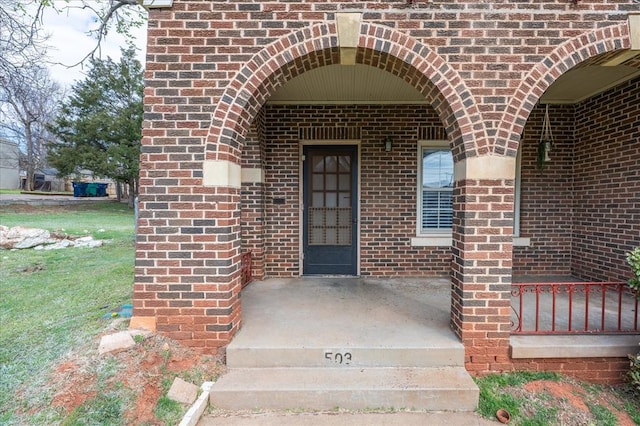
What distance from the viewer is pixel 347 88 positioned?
4.56 metres

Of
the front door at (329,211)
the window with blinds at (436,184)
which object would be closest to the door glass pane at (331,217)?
the front door at (329,211)

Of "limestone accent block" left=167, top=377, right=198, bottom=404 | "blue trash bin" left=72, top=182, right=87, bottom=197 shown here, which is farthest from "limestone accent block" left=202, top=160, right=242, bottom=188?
"blue trash bin" left=72, top=182, right=87, bottom=197

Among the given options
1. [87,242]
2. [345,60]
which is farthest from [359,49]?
[87,242]

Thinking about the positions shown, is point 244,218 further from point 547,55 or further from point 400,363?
point 547,55

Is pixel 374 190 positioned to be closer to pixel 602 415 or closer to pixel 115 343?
pixel 602 415

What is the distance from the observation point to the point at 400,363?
112 inches

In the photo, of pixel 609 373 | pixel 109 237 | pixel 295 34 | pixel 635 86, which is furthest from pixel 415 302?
pixel 109 237

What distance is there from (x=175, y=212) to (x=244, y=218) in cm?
202

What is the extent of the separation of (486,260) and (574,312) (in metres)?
1.66

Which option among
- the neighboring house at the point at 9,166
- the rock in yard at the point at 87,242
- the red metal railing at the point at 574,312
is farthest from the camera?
the neighboring house at the point at 9,166

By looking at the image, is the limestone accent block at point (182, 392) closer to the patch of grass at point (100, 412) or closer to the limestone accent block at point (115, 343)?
the patch of grass at point (100, 412)

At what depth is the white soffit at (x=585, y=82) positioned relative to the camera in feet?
13.0

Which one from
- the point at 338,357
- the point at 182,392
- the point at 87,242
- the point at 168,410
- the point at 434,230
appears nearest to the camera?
the point at 168,410

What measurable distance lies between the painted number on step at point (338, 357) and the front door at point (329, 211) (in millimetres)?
2449
